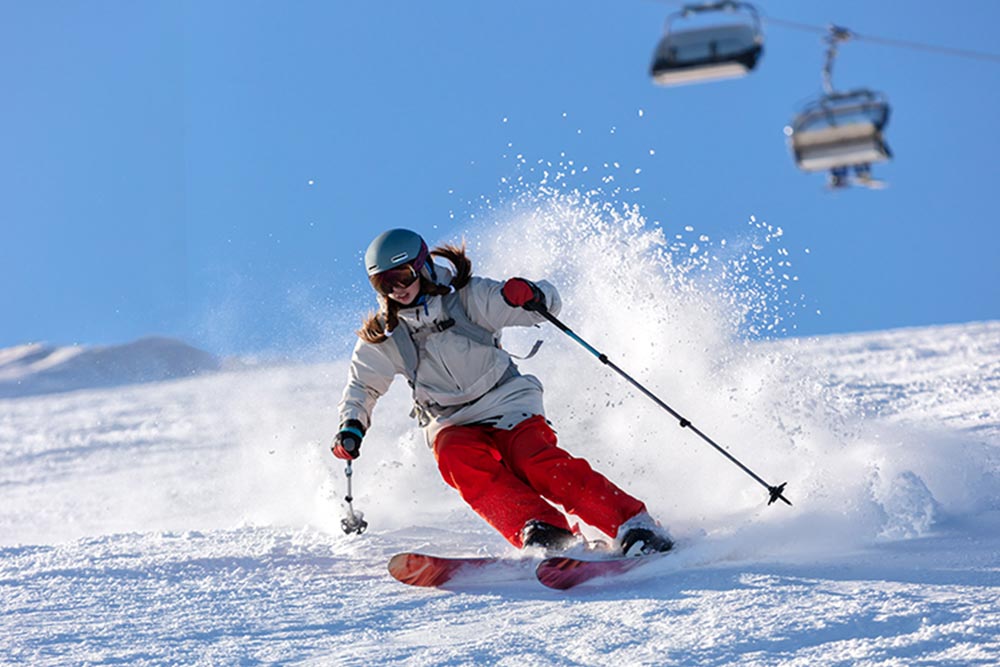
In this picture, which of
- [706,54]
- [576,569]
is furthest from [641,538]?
[706,54]

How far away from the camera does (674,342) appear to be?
759cm

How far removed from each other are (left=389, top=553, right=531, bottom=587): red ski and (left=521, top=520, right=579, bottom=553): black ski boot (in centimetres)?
8

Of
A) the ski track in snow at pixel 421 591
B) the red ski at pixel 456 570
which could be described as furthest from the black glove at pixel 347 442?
the red ski at pixel 456 570

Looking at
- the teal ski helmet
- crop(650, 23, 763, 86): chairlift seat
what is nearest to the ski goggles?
the teal ski helmet

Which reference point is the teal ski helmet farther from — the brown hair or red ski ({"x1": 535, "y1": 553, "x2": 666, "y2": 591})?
red ski ({"x1": 535, "y1": 553, "x2": 666, "y2": 591})

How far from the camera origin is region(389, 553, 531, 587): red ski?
4.30 m

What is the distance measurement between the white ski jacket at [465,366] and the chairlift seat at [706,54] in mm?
1559

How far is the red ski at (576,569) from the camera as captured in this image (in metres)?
4.01

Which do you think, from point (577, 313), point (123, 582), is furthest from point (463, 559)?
point (577, 313)

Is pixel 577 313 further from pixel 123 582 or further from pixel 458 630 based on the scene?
pixel 458 630

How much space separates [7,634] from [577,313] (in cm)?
491

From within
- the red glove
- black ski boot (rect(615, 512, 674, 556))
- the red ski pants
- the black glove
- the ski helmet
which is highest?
the ski helmet

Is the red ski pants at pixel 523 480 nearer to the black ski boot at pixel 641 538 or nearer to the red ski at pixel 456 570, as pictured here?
the black ski boot at pixel 641 538

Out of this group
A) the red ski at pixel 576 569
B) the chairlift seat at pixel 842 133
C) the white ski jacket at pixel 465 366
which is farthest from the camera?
the white ski jacket at pixel 465 366
